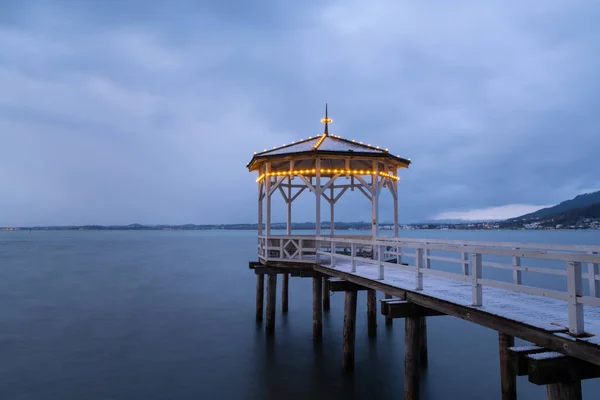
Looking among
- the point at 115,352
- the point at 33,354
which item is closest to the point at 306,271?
the point at 115,352

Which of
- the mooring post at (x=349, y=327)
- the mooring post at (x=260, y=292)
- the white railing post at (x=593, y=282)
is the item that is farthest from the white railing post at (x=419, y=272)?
the mooring post at (x=260, y=292)

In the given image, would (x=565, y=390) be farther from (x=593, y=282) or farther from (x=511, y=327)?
(x=593, y=282)

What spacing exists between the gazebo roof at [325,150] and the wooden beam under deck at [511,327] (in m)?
5.39

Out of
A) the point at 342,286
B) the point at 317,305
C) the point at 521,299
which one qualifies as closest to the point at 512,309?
the point at 521,299

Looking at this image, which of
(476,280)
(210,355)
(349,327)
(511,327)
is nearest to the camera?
(511,327)

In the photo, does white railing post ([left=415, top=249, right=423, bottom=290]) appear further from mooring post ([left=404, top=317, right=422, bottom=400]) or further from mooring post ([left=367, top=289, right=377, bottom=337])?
mooring post ([left=367, top=289, right=377, bottom=337])

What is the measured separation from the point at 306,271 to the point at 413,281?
525cm

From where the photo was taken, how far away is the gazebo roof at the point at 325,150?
43.5 ft

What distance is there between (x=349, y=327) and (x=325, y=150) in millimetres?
5211

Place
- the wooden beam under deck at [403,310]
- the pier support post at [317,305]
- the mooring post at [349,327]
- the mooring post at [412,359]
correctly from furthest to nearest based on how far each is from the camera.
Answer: the pier support post at [317,305] < the mooring post at [349,327] < the mooring post at [412,359] < the wooden beam under deck at [403,310]

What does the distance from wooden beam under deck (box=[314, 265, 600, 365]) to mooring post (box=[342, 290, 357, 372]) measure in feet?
7.68

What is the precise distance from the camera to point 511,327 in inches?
220

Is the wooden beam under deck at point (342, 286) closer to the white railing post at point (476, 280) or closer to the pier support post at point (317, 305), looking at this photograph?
the pier support post at point (317, 305)

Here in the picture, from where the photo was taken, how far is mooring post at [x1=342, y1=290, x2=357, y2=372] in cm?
1117
